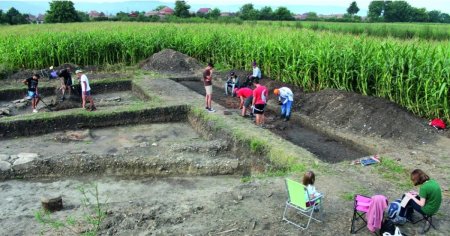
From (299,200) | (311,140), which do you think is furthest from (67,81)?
(299,200)

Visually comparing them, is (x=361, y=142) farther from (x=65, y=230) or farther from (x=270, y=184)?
(x=65, y=230)

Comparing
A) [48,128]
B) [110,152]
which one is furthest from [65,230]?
[48,128]

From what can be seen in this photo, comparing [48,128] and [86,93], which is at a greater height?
[86,93]

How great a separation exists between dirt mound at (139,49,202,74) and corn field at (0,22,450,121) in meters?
1.43

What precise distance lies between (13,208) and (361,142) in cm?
933

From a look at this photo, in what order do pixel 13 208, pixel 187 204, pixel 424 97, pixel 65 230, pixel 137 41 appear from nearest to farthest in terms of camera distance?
pixel 65 230 < pixel 187 204 < pixel 13 208 < pixel 424 97 < pixel 137 41

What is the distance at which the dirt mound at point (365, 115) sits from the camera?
39.8ft

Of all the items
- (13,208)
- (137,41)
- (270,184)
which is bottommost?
(13,208)

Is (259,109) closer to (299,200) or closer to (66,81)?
(299,200)

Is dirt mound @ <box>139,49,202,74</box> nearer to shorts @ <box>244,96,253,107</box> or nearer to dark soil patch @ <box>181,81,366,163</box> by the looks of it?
dark soil patch @ <box>181,81,366,163</box>

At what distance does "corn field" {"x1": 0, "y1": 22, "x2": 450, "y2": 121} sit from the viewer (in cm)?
1312

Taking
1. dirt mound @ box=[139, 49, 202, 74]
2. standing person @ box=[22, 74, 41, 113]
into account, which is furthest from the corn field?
standing person @ box=[22, 74, 41, 113]

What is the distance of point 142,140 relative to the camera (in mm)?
13203

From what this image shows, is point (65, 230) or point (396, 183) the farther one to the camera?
point (396, 183)
